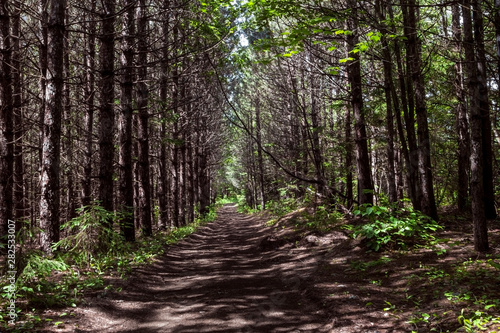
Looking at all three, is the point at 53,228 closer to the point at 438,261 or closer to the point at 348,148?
the point at 438,261

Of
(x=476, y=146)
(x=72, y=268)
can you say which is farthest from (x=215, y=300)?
(x=476, y=146)

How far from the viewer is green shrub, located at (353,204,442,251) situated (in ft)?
20.6

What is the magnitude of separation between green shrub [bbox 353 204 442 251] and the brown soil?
35cm

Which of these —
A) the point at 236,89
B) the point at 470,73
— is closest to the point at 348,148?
the point at 470,73

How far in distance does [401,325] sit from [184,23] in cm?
1309

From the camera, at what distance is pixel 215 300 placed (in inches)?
214

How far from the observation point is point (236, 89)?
28.0m

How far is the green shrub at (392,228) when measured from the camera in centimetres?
627

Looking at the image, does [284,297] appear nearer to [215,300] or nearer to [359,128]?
[215,300]

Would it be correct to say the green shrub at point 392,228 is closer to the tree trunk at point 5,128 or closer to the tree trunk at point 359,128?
the tree trunk at point 359,128

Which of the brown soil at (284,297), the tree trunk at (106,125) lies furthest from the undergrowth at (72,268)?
the tree trunk at (106,125)

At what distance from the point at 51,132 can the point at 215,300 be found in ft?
14.8

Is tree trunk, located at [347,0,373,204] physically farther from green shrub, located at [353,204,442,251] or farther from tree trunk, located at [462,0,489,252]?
tree trunk, located at [462,0,489,252]

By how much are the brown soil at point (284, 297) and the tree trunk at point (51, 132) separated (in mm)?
1975
